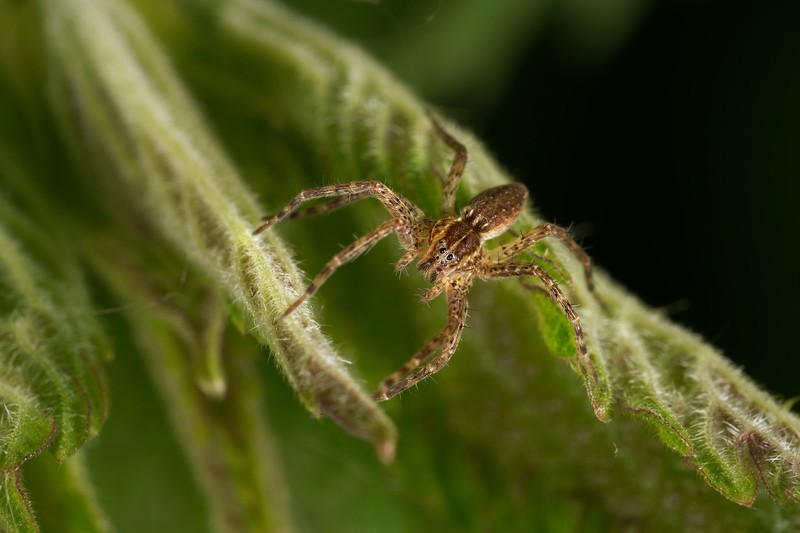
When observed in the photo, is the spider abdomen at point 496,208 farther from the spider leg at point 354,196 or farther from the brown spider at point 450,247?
the spider leg at point 354,196

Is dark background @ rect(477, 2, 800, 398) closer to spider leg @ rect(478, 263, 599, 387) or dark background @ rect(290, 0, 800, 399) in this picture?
dark background @ rect(290, 0, 800, 399)

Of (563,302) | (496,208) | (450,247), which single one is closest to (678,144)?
(450,247)

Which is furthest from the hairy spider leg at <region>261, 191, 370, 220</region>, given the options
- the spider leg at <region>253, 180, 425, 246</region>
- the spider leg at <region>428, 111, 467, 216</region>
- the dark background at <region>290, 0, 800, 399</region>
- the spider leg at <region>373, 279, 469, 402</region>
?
the dark background at <region>290, 0, 800, 399</region>

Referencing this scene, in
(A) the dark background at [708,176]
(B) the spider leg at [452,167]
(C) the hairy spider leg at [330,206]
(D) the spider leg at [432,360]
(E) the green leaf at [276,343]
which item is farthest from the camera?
(A) the dark background at [708,176]

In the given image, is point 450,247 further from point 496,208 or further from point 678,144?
point 678,144

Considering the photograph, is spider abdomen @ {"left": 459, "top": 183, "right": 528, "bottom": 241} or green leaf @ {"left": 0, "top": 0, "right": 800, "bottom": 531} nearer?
green leaf @ {"left": 0, "top": 0, "right": 800, "bottom": 531}

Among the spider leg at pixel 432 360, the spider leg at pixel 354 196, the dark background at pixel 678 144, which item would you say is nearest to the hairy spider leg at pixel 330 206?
the spider leg at pixel 354 196

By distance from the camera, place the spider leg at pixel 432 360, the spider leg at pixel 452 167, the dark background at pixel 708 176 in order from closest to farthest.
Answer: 1. the spider leg at pixel 452 167
2. the spider leg at pixel 432 360
3. the dark background at pixel 708 176
